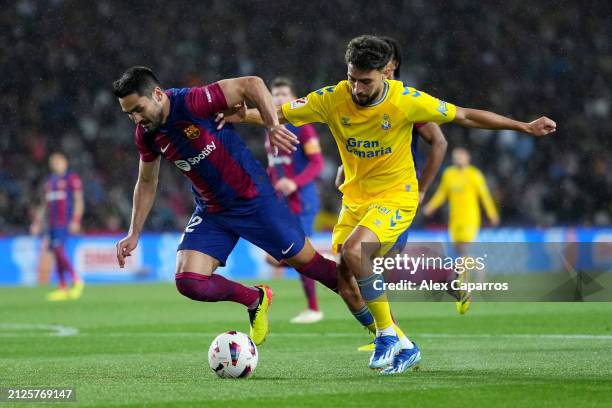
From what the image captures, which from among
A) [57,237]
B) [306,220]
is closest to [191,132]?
Answer: [306,220]

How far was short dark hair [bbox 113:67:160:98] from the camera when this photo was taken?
6277 millimetres

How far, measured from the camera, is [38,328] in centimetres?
1102

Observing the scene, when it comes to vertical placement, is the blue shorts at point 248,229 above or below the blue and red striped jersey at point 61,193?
above

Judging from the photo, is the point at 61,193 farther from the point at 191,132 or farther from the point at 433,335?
the point at 191,132

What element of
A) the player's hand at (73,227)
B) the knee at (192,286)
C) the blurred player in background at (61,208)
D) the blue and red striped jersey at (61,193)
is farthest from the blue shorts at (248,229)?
the blue and red striped jersey at (61,193)

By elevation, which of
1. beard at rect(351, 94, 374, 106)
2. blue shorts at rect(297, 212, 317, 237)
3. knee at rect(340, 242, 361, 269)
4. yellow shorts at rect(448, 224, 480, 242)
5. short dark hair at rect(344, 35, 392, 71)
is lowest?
yellow shorts at rect(448, 224, 480, 242)

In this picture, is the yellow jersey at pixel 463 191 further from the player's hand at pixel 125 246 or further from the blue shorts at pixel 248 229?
the player's hand at pixel 125 246

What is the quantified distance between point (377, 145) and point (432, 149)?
92cm

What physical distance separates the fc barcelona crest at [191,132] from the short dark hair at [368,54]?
1013mm

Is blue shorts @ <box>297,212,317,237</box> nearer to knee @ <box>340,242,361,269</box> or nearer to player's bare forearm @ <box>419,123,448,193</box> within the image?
player's bare forearm @ <box>419,123,448,193</box>

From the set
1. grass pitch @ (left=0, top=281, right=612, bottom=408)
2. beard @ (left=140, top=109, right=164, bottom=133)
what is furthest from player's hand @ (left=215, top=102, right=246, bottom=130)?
grass pitch @ (left=0, top=281, right=612, bottom=408)

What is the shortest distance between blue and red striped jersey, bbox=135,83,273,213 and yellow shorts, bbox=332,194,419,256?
0.57 metres

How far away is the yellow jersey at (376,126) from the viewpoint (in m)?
6.74

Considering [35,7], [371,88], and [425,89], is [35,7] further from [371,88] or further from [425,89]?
[371,88]
